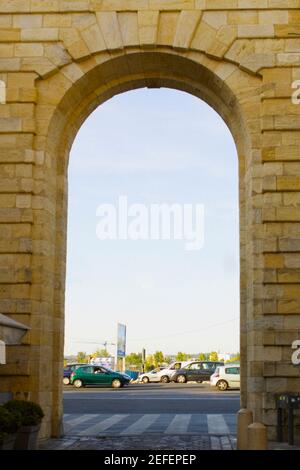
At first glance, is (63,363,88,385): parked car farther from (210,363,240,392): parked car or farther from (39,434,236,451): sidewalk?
(39,434,236,451): sidewalk

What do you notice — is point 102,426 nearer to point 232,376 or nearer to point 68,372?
point 232,376

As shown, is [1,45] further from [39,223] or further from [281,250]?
[281,250]

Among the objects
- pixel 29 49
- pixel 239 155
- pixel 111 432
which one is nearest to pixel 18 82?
pixel 29 49

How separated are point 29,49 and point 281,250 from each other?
713 centimetres

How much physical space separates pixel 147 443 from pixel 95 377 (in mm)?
28081

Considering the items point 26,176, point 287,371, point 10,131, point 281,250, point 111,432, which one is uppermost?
point 10,131

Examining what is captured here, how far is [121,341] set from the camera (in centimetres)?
6931

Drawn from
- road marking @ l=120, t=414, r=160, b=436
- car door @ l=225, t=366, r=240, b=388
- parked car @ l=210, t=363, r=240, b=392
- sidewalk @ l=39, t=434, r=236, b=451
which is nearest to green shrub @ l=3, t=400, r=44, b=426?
sidewalk @ l=39, t=434, r=236, b=451

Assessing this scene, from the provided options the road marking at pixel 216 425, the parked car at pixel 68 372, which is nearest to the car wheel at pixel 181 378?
the parked car at pixel 68 372

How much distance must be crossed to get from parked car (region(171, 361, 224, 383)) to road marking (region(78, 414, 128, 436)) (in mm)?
26368

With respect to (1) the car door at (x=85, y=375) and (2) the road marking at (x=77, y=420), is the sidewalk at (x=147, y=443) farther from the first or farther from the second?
(1) the car door at (x=85, y=375)
